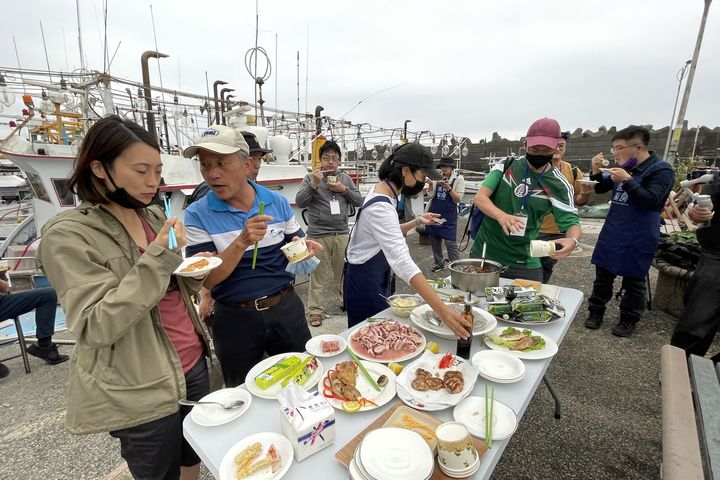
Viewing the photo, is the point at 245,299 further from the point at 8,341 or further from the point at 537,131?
the point at 8,341

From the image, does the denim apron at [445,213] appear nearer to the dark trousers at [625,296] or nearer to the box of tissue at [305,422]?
the dark trousers at [625,296]

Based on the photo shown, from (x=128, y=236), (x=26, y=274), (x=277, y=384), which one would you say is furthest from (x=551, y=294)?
(x=26, y=274)

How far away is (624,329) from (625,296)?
1.39 ft

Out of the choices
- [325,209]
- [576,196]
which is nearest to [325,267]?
[325,209]

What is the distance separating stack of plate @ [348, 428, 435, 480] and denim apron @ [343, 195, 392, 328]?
1.42 metres

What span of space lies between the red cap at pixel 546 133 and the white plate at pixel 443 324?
1.54 m

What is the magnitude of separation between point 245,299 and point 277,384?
67cm

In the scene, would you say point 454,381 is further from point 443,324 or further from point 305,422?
point 305,422

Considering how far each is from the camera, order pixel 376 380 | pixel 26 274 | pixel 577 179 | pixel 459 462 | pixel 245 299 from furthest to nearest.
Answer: pixel 26 274 → pixel 577 179 → pixel 245 299 → pixel 376 380 → pixel 459 462

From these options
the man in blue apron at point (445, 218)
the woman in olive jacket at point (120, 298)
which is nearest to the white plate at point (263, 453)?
the woman in olive jacket at point (120, 298)

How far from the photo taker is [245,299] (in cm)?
204

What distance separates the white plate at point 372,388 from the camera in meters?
1.46

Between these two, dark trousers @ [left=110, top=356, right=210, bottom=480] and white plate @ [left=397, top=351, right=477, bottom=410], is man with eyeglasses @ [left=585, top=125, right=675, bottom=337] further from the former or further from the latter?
dark trousers @ [left=110, top=356, right=210, bottom=480]

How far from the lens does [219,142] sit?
1.82 meters
